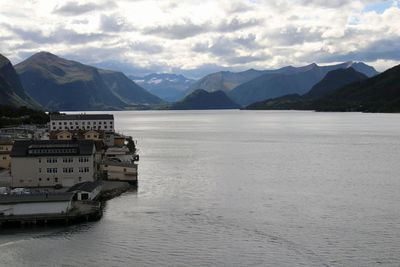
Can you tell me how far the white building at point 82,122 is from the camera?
141m

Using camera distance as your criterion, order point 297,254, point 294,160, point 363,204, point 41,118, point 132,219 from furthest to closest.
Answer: point 41,118, point 294,160, point 363,204, point 132,219, point 297,254

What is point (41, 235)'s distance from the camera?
145 feet

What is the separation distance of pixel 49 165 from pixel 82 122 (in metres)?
84.9

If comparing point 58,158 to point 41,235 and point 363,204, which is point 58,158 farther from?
point 363,204

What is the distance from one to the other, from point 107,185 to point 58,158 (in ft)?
25.8

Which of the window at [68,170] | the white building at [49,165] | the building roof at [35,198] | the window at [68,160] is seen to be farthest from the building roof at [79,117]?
the building roof at [35,198]

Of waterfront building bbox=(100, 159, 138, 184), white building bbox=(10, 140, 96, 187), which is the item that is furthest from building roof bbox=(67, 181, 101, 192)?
waterfront building bbox=(100, 159, 138, 184)

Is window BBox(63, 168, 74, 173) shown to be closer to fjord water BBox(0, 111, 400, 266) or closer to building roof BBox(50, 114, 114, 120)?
fjord water BBox(0, 111, 400, 266)

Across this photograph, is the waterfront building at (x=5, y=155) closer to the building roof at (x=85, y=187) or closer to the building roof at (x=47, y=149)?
the building roof at (x=47, y=149)

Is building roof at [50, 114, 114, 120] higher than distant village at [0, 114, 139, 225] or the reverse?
higher

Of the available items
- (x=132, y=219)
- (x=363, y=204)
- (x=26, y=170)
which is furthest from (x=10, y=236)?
(x=363, y=204)

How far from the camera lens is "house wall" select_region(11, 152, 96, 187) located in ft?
199

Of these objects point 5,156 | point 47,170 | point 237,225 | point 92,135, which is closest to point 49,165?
point 47,170

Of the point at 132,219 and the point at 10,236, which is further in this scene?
the point at 132,219
